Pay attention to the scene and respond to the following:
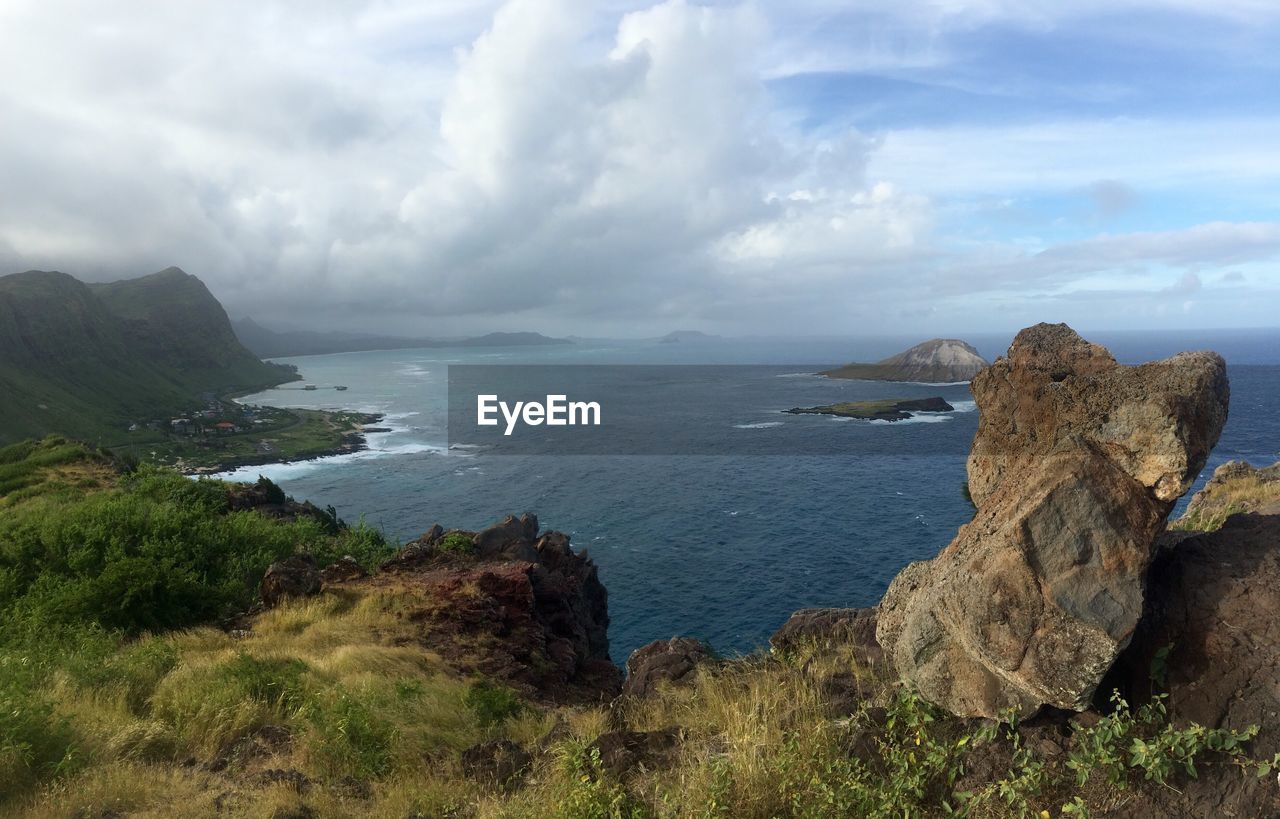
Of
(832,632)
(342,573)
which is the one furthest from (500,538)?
(832,632)

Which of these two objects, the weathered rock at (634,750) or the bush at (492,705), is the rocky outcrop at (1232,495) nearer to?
the weathered rock at (634,750)

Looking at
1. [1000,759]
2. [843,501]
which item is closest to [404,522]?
[843,501]

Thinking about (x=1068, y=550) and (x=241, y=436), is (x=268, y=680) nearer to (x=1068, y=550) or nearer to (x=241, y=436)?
(x=1068, y=550)

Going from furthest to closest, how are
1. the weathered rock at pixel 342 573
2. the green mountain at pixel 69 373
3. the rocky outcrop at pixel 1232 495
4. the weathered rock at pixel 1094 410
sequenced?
the green mountain at pixel 69 373
the weathered rock at pixel 342 573
the rocky outcrop at pixel 1232 495
the weathered rock at pixel 1094 410

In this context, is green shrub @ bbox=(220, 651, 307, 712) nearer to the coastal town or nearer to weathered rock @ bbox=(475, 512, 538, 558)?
weathered rock @ bbox=(475, 512, 538, 558)

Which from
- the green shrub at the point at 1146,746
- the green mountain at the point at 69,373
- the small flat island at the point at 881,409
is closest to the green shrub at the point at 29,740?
the green shrub at the point at 1146,746

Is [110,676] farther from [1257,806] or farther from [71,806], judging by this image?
[1257,806]

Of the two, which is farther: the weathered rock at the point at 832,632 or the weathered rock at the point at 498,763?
the weathered rock at the point at 832,632
